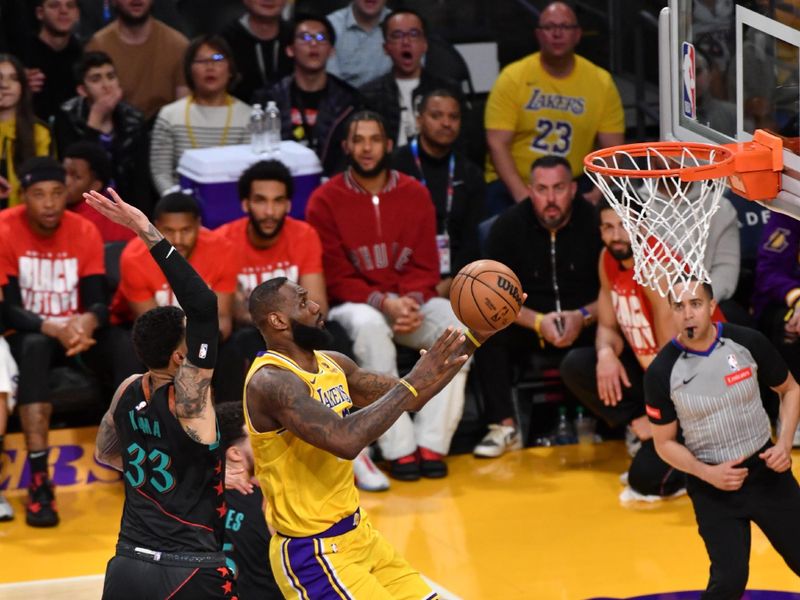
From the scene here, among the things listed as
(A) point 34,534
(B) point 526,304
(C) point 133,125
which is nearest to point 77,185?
(C) point 133,125

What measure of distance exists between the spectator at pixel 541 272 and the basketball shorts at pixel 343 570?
354cm

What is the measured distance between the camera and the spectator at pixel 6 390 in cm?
764

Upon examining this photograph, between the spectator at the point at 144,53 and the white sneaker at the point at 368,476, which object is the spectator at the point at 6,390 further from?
the spectator at the point at 144,53

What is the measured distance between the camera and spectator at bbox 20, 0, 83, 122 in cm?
938

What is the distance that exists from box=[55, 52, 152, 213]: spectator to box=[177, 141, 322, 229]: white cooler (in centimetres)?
33

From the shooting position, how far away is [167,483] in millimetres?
4984

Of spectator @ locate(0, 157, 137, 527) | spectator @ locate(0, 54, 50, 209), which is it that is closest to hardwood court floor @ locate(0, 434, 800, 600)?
spectator @ locate(0, 157, 137, 527)

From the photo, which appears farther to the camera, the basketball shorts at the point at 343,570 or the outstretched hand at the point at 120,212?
the basketball shorts at the point at 343,570

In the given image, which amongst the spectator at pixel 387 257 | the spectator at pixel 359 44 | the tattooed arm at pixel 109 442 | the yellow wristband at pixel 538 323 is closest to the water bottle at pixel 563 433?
the yellow wristband at pixel 538 323

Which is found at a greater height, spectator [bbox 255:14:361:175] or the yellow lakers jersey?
spectator [bbox 255:14:361:175]

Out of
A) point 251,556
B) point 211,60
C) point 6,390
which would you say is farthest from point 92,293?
point 251,556

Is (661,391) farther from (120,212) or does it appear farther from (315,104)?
(315,104)

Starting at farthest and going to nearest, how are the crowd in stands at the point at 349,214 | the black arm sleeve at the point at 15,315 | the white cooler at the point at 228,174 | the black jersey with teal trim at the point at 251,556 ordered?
1. the white cooler at the point at 228,174
2. the crowd in stands at the point at 349,214
3. the black arm sleeve at the point at 15,315
4. the black jersey with teal trim at the point at 251,556

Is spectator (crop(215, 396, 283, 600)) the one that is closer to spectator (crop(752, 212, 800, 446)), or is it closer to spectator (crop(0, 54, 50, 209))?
spectator (crop(0, 54, 50, 209))
